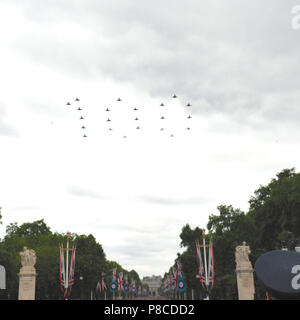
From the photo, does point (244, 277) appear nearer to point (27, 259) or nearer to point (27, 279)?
Result: point (27, 279)

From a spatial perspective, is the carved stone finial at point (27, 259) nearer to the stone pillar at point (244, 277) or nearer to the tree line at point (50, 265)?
the tree line at point (50, 265)

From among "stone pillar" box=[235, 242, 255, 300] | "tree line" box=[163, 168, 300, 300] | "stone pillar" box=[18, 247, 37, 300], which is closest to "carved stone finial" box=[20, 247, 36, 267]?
"stone pillar" box=[18, 247, 37, 300]

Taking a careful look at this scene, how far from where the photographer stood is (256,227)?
63906mm

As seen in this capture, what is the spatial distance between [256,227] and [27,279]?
3558cm

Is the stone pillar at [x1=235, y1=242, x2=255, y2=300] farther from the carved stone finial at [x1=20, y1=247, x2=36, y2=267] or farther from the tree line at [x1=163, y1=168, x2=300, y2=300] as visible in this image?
the carved stone finial at [x1=20, y1=247, x2=36, y2=267]

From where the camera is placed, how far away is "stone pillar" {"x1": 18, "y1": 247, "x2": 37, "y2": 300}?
4484 centimetres

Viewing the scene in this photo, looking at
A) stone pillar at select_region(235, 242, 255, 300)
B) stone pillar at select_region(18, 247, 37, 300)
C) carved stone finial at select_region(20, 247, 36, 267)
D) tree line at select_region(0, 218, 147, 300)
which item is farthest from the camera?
tree line at select_region(0, 218, 147, 300)

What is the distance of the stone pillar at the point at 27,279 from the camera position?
147 feet

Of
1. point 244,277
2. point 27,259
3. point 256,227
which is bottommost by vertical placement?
point 244,277

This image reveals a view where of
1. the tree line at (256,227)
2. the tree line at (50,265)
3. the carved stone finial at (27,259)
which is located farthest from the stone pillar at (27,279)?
the tree line at (256,227)

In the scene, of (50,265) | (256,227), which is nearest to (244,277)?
(256,227)

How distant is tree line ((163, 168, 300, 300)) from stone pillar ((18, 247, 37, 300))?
2894cm

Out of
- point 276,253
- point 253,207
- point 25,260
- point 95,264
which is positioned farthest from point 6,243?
point 276,253
